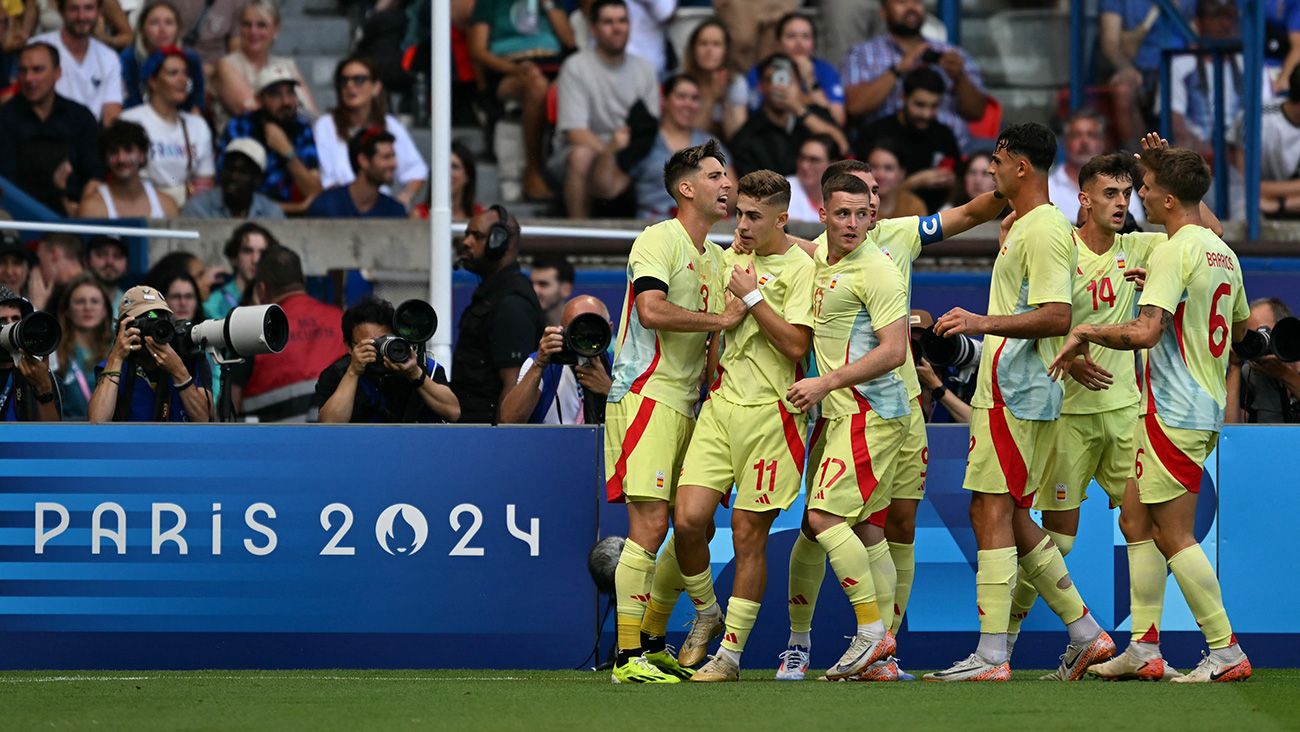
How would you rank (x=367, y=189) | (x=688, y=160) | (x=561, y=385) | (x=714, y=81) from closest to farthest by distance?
1. (x=688, y=160)
2. (x=561, y=385)
3. (x=367, y=189)
4. (x=714, y=81)

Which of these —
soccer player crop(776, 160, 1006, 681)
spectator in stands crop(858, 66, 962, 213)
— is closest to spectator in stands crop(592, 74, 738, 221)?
spectator in stands crop(858, 66, 962, 213)

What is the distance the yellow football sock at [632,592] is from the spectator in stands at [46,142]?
24.3ft

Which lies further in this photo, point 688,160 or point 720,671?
point 688,160

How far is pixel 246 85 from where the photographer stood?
1505 cm

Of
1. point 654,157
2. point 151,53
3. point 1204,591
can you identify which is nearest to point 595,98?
point 654,157

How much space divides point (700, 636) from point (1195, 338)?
7.95 ft

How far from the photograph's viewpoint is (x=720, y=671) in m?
8.23

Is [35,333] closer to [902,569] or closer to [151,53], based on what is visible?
[902,569]

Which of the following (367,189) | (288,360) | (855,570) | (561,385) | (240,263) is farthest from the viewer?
(367,189)

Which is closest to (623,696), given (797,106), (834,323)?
(834,323)

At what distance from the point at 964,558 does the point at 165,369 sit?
3.90 metres

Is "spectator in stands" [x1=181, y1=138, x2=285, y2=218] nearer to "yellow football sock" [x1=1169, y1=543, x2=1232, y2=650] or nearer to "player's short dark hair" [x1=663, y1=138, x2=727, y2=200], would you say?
"player's short dark hair" [x1=663, y1=138, x2=727, y2=200]

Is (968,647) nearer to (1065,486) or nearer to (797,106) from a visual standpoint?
(1065,486)

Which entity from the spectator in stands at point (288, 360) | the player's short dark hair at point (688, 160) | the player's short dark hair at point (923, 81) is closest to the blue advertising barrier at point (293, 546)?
the player's short dark hair at point (688, 160)
